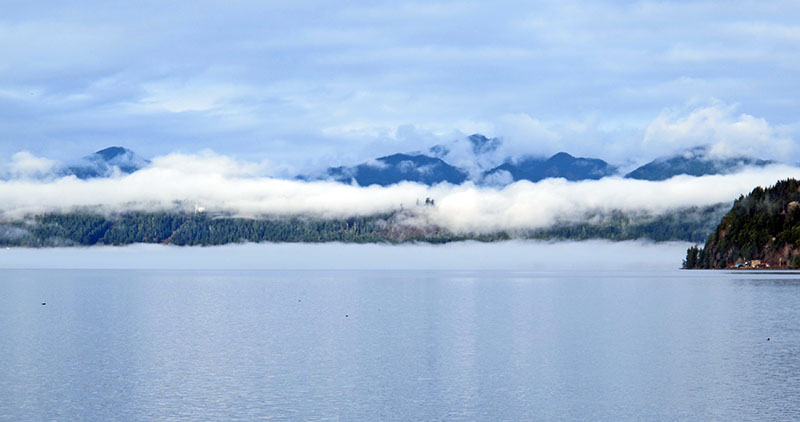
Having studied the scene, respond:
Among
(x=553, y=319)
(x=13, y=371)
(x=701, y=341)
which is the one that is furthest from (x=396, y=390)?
(x=553, y=319)

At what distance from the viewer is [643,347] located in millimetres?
94875

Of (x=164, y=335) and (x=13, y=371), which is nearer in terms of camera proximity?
(x=13, y=371)

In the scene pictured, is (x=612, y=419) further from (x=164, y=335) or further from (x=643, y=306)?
(x=643, y=306)

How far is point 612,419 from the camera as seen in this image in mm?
56656

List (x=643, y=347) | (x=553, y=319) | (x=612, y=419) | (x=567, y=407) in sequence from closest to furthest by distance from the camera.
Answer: (x=612, y=419), (x=567, y=407), (x=643, y=347), (x=553, y=319)

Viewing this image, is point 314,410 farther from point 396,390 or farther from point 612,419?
point 612,419

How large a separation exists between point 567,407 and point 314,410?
1724 centimetres

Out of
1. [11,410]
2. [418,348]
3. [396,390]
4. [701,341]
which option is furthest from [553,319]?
[11,410]

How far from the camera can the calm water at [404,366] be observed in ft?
198

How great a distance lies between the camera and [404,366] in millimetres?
80938

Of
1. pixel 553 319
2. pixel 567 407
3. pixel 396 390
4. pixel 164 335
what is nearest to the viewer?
pixel 567 407

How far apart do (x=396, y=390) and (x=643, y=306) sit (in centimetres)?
11004

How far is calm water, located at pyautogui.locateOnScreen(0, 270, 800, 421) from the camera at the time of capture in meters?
60.2

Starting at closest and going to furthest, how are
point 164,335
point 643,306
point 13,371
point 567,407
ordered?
point 567,407 → point 13,371 → point 164,335 → point 643,306
